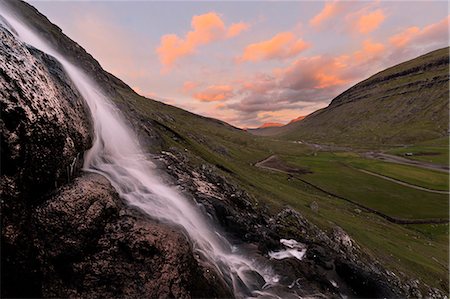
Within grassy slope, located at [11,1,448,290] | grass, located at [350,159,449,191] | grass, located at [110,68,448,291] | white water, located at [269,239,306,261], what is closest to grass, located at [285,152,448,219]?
grass, located at [110,68,448,291]

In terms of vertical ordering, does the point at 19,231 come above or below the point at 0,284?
above

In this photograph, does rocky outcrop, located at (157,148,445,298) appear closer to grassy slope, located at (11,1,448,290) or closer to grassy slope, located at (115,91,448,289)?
grassy slope, located at (11,1,448,290)

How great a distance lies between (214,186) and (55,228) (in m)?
20.8

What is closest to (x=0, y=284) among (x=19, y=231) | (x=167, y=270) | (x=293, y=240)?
(x=19, y=231)

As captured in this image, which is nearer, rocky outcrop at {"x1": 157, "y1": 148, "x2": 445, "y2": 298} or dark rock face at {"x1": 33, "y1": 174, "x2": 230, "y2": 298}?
dark rock face at {"x1": 33, "y1": 174, "x2": 230, "y2": 298}

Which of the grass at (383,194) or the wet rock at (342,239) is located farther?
the grass at (383,194)

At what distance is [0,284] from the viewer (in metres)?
13.5

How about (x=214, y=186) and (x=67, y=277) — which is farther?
(x=214, y=186)

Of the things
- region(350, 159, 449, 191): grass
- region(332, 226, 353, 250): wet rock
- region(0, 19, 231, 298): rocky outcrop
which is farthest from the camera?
region(350, 159, 449, 191): grass

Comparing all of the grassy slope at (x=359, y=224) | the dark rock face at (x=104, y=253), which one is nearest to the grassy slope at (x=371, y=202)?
the grassy slope at (x=359, y=224)

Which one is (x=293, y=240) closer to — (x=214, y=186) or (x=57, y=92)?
(x=214, y=186)

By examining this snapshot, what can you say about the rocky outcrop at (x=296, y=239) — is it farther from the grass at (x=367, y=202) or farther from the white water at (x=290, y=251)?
the grass at (x=367, y=202)

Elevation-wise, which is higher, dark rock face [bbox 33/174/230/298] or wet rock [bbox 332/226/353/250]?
dark rock face [bbox 33/174/230/298]

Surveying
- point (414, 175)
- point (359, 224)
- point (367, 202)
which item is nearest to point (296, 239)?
point (359, 224)
